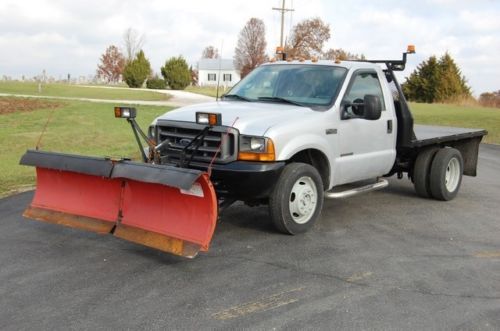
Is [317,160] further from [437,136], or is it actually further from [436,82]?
[436,82]

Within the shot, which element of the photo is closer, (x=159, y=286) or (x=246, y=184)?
(x=159, y=286)

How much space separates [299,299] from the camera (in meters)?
4.47

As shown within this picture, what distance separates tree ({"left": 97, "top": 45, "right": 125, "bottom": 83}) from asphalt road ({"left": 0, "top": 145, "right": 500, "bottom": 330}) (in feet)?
254

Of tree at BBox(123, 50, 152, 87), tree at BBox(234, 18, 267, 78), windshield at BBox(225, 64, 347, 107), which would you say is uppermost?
tree at BBox(234, 18, 267, 78)

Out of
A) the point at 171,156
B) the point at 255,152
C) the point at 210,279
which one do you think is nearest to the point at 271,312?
the point at 210,279

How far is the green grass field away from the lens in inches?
421

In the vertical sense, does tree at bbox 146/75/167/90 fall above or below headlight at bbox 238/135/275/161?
above

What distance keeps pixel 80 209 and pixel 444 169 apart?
5.17m

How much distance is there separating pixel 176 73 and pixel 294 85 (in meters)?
49.1

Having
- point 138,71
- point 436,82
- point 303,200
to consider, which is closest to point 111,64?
point 138,71

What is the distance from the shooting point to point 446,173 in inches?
336

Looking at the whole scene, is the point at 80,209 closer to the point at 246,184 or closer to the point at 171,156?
the point at 171,156

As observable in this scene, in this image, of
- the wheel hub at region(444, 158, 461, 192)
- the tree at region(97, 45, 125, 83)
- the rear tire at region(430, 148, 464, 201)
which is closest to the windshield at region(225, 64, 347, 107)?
the rear tire at region(430, 148, 464, 201)

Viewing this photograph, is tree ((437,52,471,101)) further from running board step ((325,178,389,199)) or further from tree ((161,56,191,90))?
running board step ((325,178,389,199))
